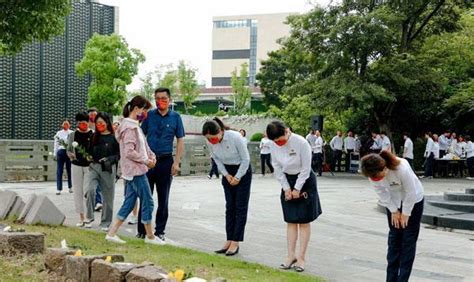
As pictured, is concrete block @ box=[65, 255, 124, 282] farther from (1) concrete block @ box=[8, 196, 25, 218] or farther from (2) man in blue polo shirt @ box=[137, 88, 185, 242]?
(1) concrete block @ box=[8, 196, 25, 218]

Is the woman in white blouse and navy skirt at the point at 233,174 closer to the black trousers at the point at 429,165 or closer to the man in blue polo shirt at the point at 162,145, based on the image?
the man in blue polo shirt at the point at 162,145

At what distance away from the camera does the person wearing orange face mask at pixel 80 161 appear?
8930 mm

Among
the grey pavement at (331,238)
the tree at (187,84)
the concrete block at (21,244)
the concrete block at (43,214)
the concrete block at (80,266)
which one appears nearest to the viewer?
the concrete block at (80,266)

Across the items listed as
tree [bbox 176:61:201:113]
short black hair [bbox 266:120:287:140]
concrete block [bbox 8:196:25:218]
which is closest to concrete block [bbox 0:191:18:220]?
concrete block [bbox 8:196:25:218]

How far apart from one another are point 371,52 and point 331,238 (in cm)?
1743

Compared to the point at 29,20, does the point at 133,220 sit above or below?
below

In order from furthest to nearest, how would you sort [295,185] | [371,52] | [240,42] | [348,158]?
[240,42] < [348,158] < [371,52] < [295,185]

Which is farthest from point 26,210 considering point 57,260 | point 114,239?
point 57,260

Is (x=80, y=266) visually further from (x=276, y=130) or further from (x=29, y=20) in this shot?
(x=29, y=20)

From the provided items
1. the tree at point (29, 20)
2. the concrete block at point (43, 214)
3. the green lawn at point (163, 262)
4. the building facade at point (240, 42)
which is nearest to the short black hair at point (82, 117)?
the concrete block at point (43, 214)

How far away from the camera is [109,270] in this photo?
4906mm

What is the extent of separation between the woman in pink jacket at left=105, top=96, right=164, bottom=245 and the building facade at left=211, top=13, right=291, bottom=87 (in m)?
86.3

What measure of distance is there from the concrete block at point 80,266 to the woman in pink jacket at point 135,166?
182cm

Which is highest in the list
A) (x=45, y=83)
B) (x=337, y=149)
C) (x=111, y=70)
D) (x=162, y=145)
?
(x=111, y=70)
